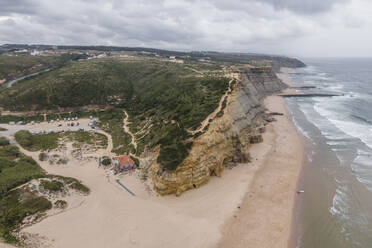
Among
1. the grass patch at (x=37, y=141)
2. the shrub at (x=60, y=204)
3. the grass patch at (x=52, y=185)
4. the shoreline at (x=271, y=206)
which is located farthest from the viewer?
the grass patch at (x=37, y=141)

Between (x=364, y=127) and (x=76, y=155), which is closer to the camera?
(x=76, y=155)

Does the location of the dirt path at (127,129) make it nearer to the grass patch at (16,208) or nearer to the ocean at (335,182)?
the grass patch at (16,208)

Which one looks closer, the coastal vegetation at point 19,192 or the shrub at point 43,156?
the coastal vegetation at point 19,192

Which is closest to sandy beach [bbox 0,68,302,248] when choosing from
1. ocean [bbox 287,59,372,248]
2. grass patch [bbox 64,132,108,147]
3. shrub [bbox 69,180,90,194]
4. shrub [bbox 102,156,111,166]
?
shrub [bbox 69,180,90,194]

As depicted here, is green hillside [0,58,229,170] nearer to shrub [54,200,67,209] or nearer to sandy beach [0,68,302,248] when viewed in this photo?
sandy beach [0,68,302,248]

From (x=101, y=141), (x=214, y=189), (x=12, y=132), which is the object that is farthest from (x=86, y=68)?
(x=214, y=189)

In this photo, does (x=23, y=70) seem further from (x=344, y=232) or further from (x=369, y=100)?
(x=369, y=100)

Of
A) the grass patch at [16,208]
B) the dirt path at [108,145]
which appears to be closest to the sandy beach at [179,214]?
the grass patch at [16,208]
